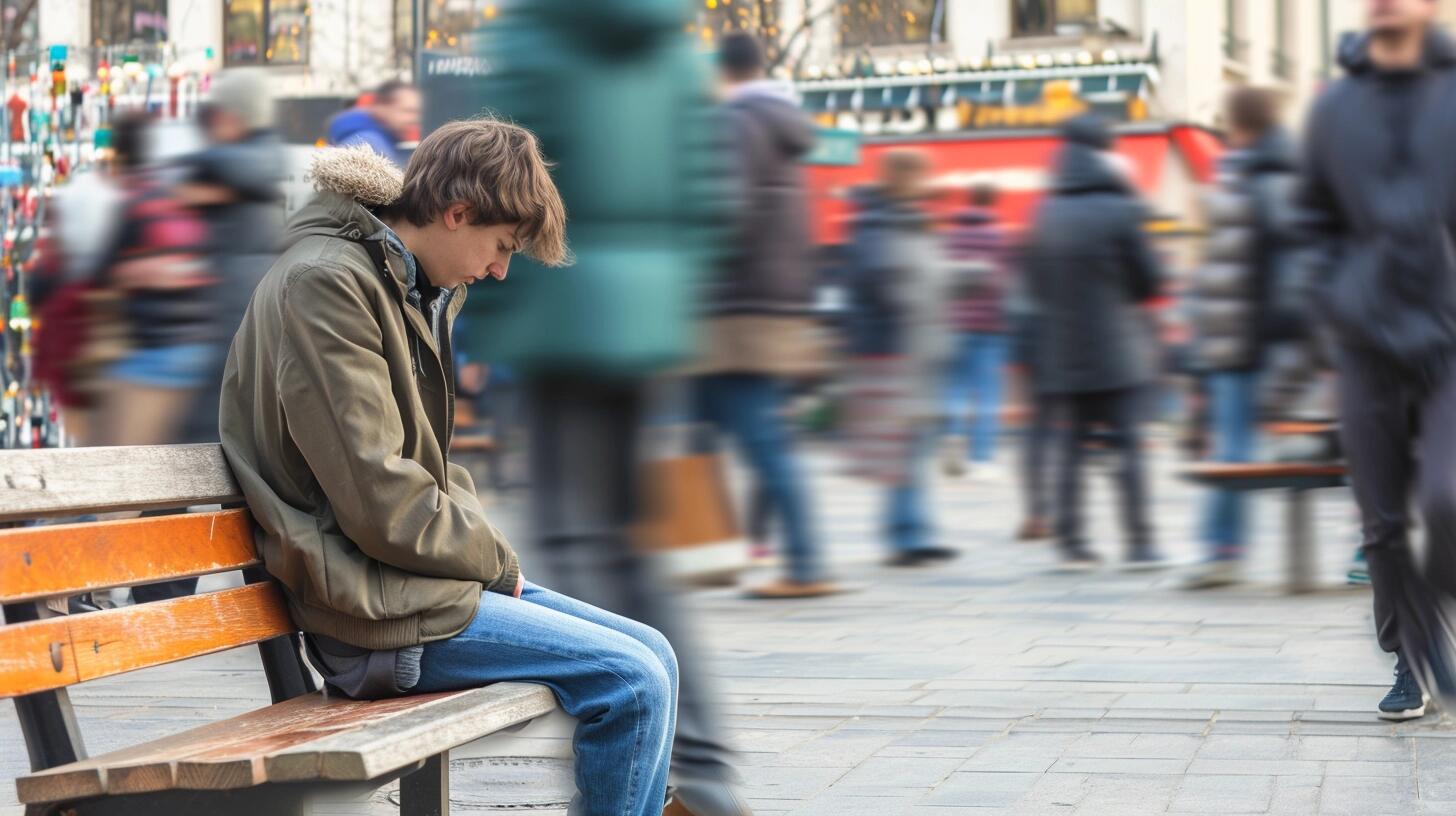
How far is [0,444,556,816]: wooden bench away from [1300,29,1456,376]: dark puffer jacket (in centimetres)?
251

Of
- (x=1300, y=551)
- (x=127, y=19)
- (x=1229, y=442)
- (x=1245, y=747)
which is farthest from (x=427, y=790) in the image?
(x=127, y=19)

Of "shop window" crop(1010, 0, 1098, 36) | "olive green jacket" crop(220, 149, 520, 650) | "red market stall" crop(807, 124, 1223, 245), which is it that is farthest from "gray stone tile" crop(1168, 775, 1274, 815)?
"shop window" crop(1010, 0, 1098, 36)

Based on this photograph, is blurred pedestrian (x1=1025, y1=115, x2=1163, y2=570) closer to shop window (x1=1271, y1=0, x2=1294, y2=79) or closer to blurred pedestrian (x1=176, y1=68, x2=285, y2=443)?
blurred pedestrian (x1=176, y1=68, x2=285, y2=443)

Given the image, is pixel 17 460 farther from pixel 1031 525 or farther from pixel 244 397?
pixel 1031 525

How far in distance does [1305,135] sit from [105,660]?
3402 millimetres

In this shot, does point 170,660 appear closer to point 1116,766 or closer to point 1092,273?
point 1116,766

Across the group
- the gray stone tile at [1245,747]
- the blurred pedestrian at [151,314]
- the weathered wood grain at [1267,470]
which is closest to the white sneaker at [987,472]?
the weathered wood grain at [1267,470]

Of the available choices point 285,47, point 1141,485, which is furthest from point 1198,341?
point 285,47

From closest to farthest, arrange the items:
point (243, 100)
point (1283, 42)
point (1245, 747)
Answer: point (1245, 747), point (243, 100), point (1283, 42)

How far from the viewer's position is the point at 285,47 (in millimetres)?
33875

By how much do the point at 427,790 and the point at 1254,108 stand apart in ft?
19.3

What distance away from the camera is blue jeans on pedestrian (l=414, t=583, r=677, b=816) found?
3.53 m

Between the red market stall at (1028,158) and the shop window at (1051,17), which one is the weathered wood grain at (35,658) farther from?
the shop window at (1051,17)

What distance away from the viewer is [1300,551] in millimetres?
8211
